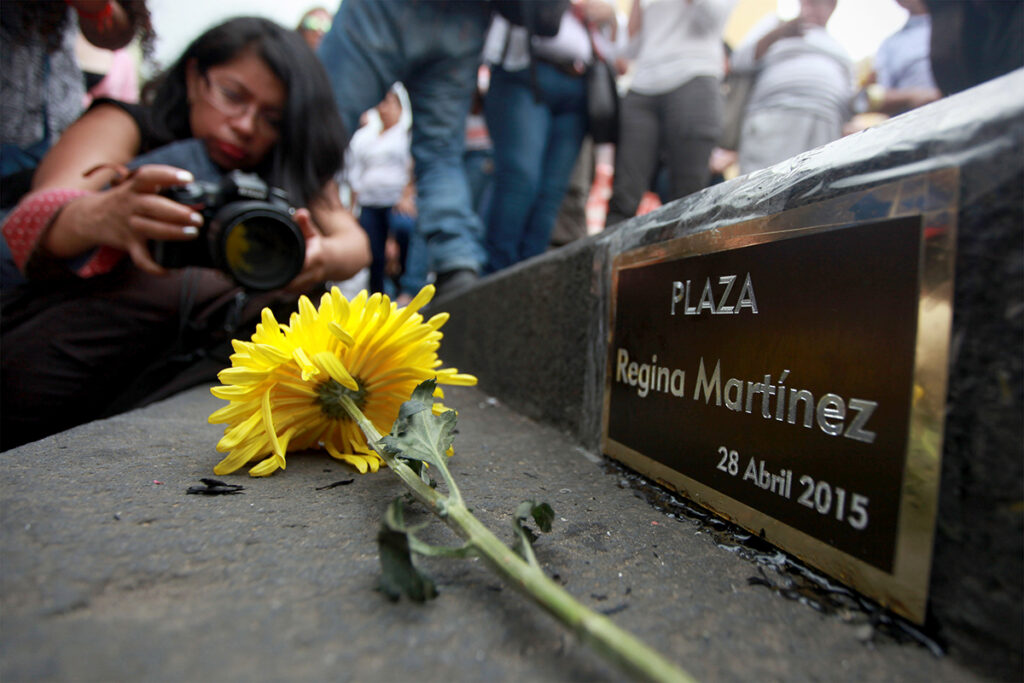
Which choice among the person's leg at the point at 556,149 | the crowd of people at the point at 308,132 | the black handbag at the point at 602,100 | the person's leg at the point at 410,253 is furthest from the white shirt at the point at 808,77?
the person's leg at the point at 410,253

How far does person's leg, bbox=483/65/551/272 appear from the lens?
2469 millimetres

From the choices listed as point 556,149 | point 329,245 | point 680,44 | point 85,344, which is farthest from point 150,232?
point 680,44

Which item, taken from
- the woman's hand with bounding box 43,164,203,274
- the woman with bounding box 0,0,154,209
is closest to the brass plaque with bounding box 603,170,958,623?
the woman's hand with bounding box 43,164,203,274

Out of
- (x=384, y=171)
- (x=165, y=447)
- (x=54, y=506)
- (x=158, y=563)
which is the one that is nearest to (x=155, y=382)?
(x=165, y=447)

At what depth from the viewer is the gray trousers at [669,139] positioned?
2.37 meters

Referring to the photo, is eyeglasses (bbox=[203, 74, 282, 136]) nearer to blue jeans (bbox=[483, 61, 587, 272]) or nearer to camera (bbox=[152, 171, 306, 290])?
camera (bbox=[152, 171, 306, 290])

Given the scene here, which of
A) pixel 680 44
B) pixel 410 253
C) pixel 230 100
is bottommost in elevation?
pixel 410 253

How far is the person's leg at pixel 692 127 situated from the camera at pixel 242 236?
5.59 feet

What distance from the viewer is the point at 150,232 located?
1.34m

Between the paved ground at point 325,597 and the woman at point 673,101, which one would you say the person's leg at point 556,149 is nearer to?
the woman at point 673,101

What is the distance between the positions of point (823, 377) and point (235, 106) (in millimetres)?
1915

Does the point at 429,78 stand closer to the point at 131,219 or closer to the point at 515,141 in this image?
the point at 515,141

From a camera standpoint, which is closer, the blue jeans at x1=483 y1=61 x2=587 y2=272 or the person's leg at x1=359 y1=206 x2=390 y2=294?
the blue jeans at x1=483 y1=61 x2=587 y2=272

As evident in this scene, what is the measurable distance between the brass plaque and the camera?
39.5 inches
